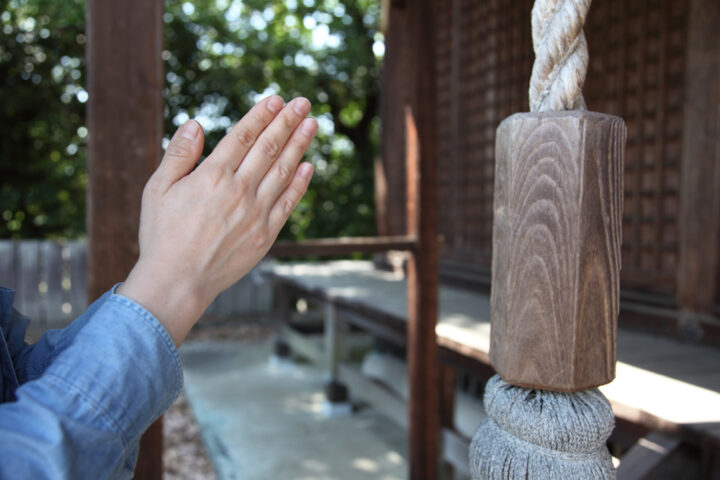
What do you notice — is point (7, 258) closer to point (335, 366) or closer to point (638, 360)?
point (335, 366)

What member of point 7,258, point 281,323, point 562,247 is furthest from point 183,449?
point 7,258

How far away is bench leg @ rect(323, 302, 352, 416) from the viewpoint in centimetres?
514

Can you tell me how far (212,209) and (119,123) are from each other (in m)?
1.07

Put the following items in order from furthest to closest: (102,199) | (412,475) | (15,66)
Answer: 1. (15,66)
2. (412,475)
3. (102,199)

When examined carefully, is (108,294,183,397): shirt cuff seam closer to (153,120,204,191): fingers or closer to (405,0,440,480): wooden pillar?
(153,120,204,191): fingers

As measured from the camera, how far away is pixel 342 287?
4789 mm

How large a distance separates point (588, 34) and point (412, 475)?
8.68 ft

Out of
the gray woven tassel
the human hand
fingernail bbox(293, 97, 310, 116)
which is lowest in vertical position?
the gray woven tassel

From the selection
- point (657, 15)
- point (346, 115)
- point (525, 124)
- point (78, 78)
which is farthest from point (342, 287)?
point (346, 115)

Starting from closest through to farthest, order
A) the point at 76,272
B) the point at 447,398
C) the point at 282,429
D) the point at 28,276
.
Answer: the point at 447,398, the point at 282,429, the point at 28,276, the point at 76,272

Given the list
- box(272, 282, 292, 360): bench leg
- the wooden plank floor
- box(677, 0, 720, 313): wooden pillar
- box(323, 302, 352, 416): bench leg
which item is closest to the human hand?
the wooden plank floor

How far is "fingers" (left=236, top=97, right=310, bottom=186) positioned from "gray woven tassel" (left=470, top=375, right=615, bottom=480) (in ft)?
1.51

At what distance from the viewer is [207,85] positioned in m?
8.91

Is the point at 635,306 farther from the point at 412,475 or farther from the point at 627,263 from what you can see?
the point at 412,475
